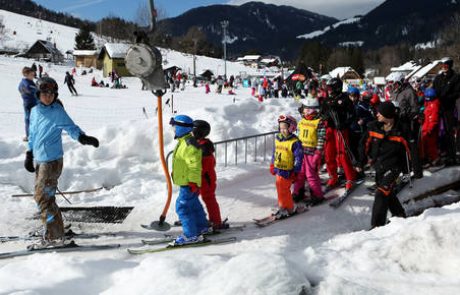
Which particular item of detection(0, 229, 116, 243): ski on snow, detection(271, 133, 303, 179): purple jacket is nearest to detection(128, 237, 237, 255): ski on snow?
detection(0, 229, 116, 243): ski on snow

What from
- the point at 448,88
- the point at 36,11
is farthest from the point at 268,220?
the point at 36,11

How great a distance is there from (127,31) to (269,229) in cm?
9993

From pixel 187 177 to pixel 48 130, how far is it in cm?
171

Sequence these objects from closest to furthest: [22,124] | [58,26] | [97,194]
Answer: [97,194], [22,124], [58,26]

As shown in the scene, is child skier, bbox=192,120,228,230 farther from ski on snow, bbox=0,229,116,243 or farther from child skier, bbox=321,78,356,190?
child skier, bbox=321,78,356,190

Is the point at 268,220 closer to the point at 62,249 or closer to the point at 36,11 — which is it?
the point at 62,249

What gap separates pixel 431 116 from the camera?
324 inches

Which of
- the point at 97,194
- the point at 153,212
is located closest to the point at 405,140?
the point at 153,212

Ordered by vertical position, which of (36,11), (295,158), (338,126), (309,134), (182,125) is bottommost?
(295,158)

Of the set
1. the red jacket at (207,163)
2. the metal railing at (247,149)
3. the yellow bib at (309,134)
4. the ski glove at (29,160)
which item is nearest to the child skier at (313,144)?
the yellow bib at (309,134)

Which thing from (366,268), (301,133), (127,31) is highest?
(127,31)

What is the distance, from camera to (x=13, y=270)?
3609mm

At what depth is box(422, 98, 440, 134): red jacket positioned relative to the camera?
814 centimetres

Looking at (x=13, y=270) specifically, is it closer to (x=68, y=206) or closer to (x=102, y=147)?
(x=68, y=206)
